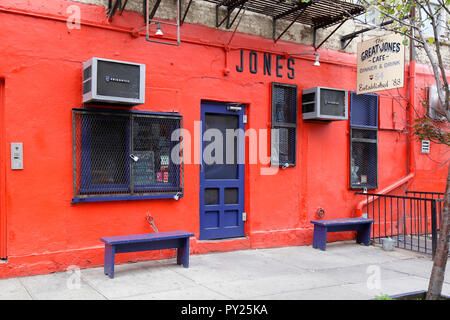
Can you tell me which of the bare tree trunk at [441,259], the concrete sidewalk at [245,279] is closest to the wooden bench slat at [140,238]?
the concrete sidewalk at [245,279]

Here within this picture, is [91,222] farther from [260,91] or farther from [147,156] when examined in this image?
[260,91]

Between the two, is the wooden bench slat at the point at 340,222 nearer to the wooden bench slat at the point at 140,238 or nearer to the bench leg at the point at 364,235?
the bench leg at the point at 364,235

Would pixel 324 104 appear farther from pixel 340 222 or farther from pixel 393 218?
pixel 393 218

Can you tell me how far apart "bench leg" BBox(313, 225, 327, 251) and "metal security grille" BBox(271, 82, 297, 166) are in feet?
4.42

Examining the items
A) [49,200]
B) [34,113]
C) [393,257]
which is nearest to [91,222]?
[49,200]

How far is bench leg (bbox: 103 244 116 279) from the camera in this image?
19.0 feet

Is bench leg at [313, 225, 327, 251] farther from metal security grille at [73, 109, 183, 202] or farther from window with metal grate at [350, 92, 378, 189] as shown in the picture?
metal security grille at [73, 109, 183, 202]

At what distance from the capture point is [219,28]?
7648mm

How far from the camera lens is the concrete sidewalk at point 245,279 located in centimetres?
519

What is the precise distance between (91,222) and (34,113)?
1777 millimetres

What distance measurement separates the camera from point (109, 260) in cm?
584

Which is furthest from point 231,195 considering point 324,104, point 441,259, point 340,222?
point 441,259

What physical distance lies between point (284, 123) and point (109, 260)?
4.24m

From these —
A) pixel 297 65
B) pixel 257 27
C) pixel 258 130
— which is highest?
pixel 257 27
